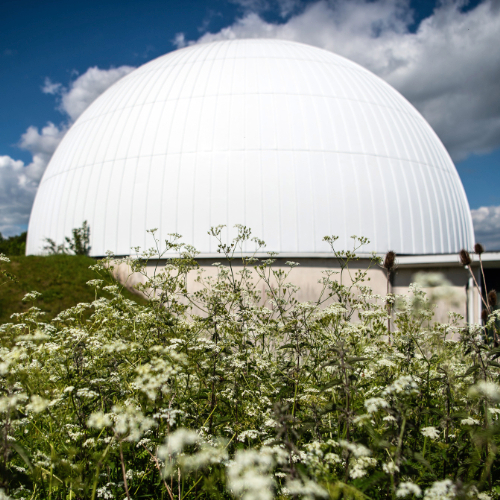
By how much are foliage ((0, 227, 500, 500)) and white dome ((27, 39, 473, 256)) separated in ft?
34.4

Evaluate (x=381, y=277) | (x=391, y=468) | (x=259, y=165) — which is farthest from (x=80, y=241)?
(x=391, y=468)

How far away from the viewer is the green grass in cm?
1375

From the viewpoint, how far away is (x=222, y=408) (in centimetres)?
333

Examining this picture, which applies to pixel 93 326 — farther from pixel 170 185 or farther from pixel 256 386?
pixel 170 185

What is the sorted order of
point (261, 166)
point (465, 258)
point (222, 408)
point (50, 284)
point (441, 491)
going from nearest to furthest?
1. point (441, 491)
2. point (222, 408)
3. point (465, 258)
4. point (261, 166)
5. point (50, 284)

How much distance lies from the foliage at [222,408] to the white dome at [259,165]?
34.4 feet

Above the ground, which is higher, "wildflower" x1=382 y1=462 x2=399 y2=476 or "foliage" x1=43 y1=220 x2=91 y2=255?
"foliage" x1=43 y1=220 x2=91 y2=255

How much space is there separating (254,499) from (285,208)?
1346 cm

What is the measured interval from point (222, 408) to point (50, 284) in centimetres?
1437

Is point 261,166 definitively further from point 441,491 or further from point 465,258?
point 441,491

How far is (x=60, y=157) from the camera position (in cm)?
2141

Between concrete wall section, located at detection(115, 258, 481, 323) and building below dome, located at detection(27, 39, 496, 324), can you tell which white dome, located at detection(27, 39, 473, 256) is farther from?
concrete wall section, located at detection(115, 258, 481, 323)

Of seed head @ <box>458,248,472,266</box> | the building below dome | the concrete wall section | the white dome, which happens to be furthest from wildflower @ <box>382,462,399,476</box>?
the building below dome

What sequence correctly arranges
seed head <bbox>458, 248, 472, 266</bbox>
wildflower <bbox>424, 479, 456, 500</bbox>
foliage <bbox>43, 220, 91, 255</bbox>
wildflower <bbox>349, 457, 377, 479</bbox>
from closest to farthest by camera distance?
wildflower <bbox>424, 479, 456, 500</bbox> < wildflower <bbox>349, 457, 377, 479</bbox> < seed head <bbox>458, 248, 472, 266</bbox> < foliage <bbox>43, 220, 91, 255</bbox>
